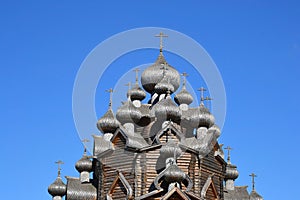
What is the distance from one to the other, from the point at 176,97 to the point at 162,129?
11.7ft

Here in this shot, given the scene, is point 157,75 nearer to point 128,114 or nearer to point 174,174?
point 128,114

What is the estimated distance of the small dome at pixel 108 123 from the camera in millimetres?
25469

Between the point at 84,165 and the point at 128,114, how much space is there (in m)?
3.76

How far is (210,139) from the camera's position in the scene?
2422 centimetres

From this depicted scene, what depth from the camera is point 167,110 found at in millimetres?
23703

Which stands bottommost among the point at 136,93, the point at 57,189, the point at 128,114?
the point at 57,189

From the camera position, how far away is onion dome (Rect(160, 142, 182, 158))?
22.4 m

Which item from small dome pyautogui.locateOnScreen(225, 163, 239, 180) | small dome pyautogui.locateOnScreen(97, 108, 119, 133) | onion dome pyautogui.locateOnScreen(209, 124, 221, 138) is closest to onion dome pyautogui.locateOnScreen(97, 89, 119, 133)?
small dome pyautogui.locateOnScreen(97, 108, 119, 133)

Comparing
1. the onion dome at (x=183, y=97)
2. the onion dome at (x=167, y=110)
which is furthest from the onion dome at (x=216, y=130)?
the onion dome at (x=167, y=110)

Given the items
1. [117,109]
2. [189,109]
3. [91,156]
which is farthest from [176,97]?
[91,156]

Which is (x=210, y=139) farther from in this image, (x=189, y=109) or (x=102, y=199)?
(x=102, y=199)

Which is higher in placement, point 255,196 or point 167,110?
point 167,110

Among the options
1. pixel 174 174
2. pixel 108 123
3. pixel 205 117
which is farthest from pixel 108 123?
pixel 174 174

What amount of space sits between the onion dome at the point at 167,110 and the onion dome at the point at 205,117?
1131mm
